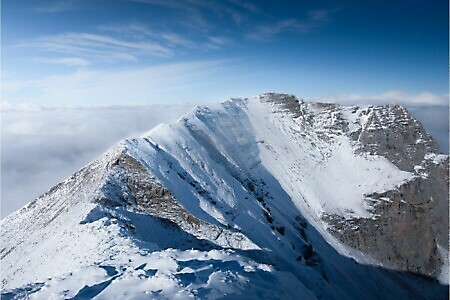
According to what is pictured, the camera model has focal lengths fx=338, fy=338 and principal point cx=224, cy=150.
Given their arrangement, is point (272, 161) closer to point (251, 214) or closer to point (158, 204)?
point (251, 214)

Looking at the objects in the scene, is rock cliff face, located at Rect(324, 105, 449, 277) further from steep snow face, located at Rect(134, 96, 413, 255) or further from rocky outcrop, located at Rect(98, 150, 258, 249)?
rocky outcrop, located at Rect(98, 150, 258, 249)

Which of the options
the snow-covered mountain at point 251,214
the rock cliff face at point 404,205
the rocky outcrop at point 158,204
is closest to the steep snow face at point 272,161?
the snow-covered mountain at point 251,214

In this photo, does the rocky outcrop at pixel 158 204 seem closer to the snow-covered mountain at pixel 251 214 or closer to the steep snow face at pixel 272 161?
the snow-covered mountain at pixel 251 214

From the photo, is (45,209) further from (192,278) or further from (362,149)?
(362,149)

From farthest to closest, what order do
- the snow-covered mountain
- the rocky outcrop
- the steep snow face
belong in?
the steep snow face, the rocky outcrop, the snow-covered mountain

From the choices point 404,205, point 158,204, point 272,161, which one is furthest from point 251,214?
point 404,205

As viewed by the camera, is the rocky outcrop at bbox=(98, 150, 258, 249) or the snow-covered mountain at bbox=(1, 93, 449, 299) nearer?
the snow-covered mountain at bbox=(1, 93, 449, 299)

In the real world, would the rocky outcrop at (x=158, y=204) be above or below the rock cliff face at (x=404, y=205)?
below

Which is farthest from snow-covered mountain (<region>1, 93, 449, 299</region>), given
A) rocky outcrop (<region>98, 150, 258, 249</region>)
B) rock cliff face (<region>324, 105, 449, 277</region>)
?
rock cliff face (<region>324, 105, 449, 277</region>)

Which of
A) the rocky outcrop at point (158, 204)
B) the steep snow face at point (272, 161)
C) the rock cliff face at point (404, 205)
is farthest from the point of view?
the rock cliff face at point (404, 205)
